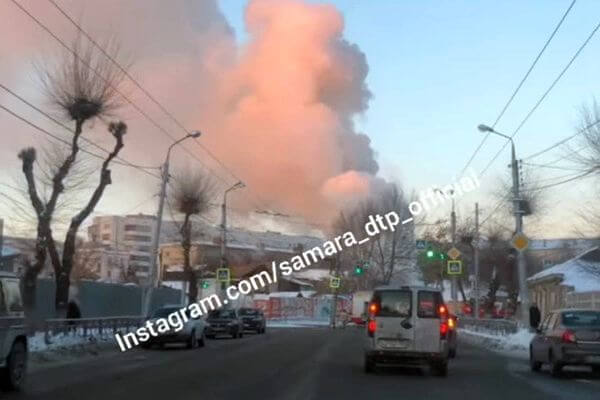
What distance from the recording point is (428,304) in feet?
60.6

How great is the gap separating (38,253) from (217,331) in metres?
12.5

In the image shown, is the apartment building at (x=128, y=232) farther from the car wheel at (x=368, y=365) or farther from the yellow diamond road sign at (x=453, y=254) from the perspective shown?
the car wheel at (x=368, y=365)

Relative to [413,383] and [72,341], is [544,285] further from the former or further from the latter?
[413,383]

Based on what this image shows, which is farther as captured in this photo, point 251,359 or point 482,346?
point 482,346

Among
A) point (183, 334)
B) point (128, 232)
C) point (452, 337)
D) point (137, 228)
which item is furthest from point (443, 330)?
point (137, 228)

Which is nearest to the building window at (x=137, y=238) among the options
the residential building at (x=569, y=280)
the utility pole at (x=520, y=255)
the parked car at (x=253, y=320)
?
the residential building at (x=569, y=280)

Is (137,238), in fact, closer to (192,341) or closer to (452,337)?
(192,341)

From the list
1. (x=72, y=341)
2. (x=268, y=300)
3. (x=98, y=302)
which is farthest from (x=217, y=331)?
(x=268, y=300)

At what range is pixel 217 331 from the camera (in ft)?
133

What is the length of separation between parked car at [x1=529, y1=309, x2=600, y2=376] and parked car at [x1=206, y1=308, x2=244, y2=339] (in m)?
22.8

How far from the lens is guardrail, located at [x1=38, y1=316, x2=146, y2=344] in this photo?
25.4 m

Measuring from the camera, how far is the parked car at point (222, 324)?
40438mm

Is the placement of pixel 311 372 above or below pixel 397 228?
below

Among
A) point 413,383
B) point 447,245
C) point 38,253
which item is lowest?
point 413,383
